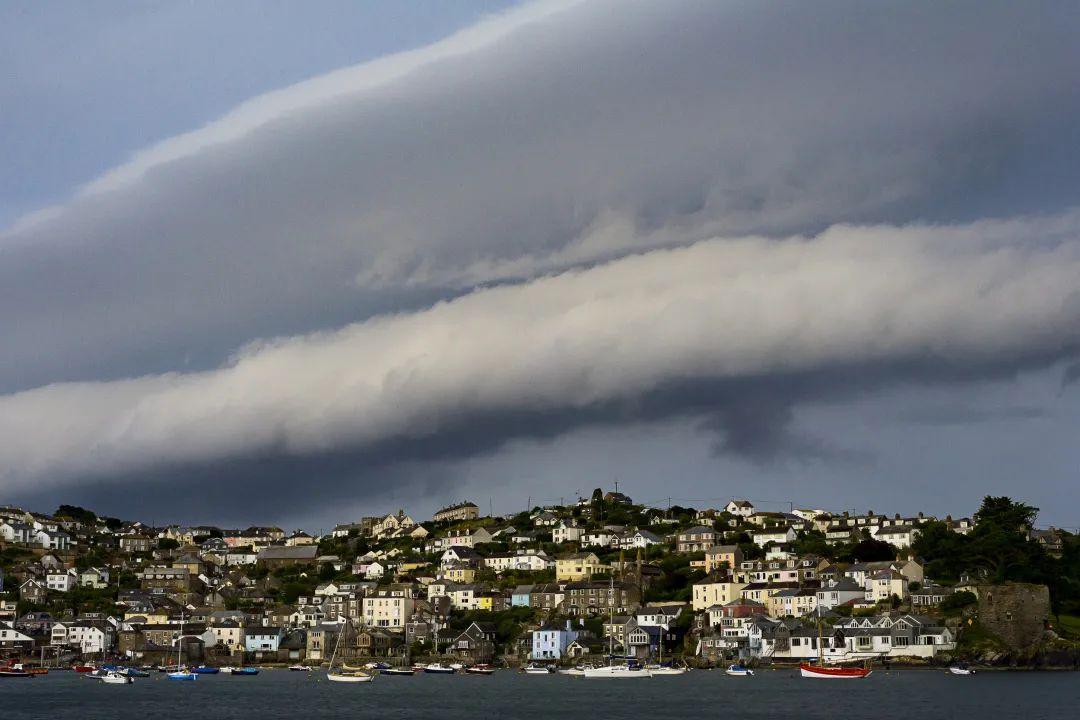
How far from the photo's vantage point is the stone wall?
333 ft

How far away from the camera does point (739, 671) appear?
331ft

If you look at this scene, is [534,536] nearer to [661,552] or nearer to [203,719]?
[661,552]

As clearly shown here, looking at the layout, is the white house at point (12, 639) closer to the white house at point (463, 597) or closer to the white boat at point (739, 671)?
the white house at point (463, 597)

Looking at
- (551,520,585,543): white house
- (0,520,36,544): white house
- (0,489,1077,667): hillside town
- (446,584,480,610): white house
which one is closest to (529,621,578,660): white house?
(0,489,1077,667): hillside town

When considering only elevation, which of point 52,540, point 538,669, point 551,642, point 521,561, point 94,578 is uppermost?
point 52,540

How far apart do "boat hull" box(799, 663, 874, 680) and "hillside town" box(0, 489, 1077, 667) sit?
694 centimetres

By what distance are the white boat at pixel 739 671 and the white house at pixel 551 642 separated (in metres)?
17.5

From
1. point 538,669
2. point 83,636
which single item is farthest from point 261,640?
point 538,669

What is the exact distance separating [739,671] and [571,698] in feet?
83.5

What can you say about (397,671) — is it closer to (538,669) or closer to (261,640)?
(538,669)

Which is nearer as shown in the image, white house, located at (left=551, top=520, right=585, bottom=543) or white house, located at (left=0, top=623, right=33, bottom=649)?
white house, located at (left=0, top=623, right=33, bottom=649)

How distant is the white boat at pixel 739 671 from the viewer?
325 feet

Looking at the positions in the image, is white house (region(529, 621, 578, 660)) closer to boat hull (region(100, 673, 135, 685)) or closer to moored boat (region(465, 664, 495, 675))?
moored boat (region(465, 664, 495, 675))

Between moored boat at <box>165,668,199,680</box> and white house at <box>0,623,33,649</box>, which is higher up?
white house at <box>0,623,33,649</box>
